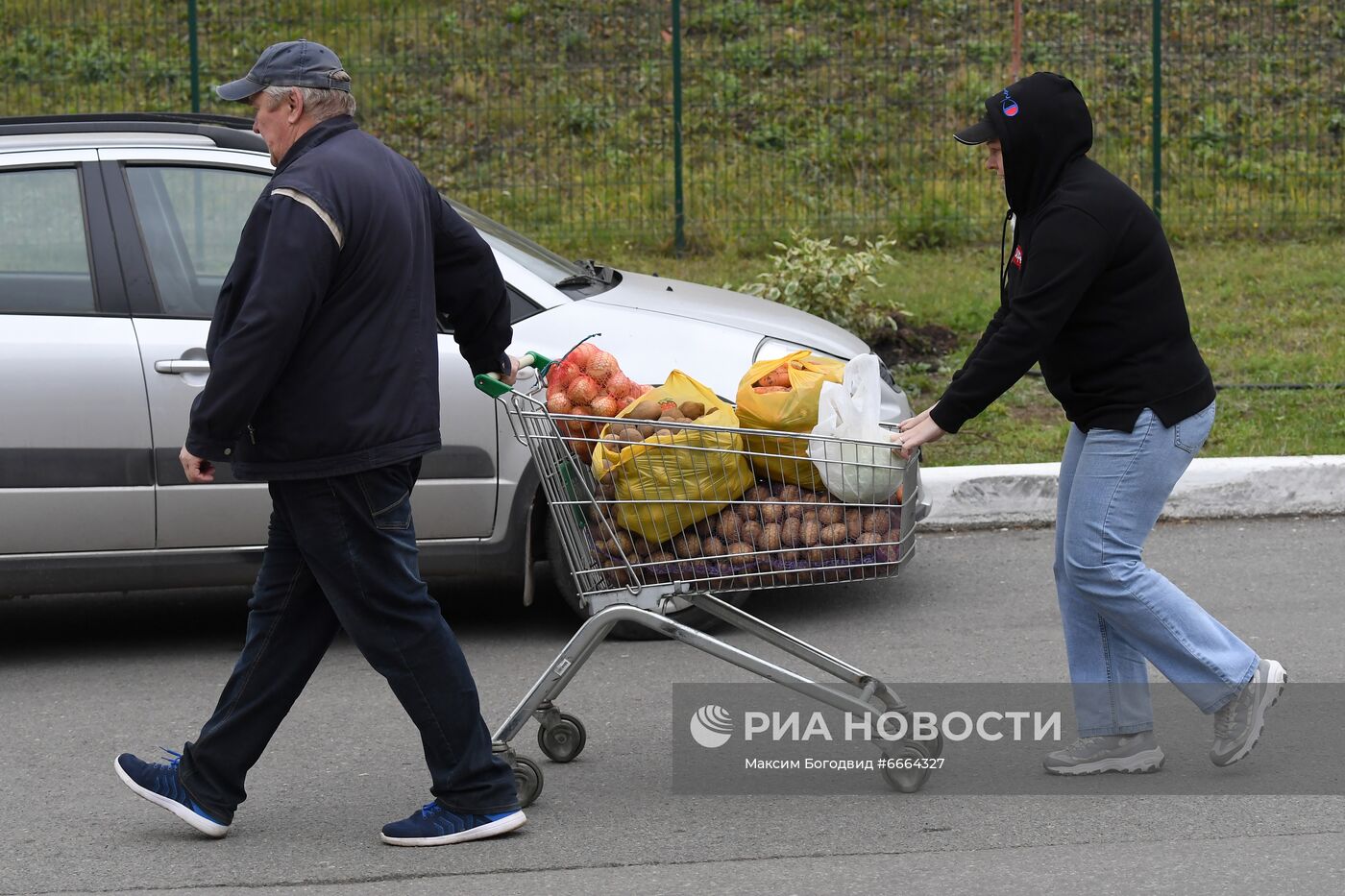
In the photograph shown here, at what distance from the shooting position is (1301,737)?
4.68 m

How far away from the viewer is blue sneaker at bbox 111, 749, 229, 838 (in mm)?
4102

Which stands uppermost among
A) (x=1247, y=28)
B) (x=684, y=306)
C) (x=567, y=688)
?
(x=1247, y=28)

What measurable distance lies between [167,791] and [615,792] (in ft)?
3.79

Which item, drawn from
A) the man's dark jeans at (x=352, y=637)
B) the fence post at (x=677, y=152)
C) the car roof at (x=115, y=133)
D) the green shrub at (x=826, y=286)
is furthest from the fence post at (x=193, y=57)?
the man's dark jeans at (x=352, y=637)

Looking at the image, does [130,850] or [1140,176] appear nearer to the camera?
[130,850]

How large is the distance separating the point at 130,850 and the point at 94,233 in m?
2.37

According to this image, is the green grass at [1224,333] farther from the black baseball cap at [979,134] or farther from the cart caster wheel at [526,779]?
the cart caster wheel at [526,779]

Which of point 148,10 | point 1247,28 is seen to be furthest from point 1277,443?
point 148,10

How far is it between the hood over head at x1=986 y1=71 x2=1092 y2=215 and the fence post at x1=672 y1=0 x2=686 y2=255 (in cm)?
777

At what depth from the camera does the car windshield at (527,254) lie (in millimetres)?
6148

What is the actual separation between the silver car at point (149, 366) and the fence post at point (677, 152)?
5.99 meters

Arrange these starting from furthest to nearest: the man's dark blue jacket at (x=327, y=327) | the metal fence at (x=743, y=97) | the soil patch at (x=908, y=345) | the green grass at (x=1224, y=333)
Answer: the metal fence at (x=743, y=97) → the soil patch at (x=908, y=345) → the green grass at (x=1224, y=333) → the man's dark blue jacket at (x=327, y=327)

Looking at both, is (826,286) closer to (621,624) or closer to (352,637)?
(621,624)

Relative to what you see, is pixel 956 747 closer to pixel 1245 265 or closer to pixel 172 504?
pixel 172 504
